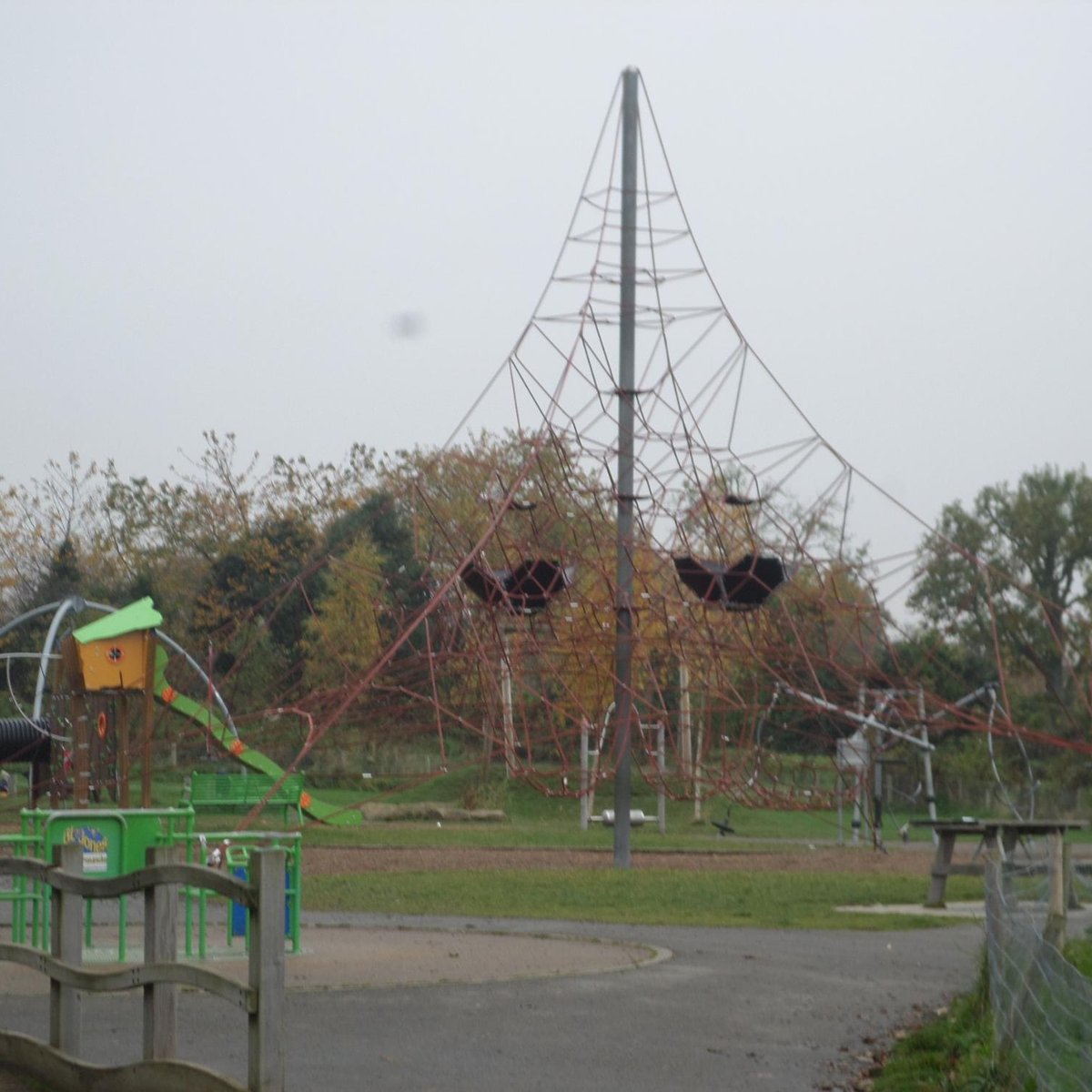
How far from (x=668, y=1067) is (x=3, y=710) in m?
38.7

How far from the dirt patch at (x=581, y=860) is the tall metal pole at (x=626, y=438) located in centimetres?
103

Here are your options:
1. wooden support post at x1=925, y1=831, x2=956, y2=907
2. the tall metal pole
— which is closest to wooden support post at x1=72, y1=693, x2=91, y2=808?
the tall metal pole

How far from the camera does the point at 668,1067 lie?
24.3 ft

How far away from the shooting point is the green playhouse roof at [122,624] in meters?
23.6

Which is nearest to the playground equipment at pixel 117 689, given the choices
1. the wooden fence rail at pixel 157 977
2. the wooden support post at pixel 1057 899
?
the wooden support post at pixel 1057 899

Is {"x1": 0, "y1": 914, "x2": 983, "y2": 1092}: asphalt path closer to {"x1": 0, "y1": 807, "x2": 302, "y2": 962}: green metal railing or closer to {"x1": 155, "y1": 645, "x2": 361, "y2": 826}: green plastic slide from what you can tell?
{"x1": 0, "y1": 807, "x2": 302, "y2": 962}: green metal railing

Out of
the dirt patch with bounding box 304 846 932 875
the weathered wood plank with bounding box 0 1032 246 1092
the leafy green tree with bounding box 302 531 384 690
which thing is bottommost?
the dirt patch with bounding box 304 846 932 875

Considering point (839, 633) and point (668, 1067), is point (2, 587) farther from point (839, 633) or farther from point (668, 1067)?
point (668, 1067)

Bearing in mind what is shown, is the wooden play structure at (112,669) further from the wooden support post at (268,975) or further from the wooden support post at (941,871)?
the wooden support post at (268,975)

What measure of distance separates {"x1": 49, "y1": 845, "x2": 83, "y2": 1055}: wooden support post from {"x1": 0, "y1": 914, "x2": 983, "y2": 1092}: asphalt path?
1.11 ft

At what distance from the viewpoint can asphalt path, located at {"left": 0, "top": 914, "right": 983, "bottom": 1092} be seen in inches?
283

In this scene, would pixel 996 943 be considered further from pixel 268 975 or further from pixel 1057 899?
pixel 268 975

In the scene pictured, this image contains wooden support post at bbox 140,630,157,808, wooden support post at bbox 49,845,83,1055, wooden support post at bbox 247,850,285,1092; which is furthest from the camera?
wooden support post at bbox 140,630,157,808

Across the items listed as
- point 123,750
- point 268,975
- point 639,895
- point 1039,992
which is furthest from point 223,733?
point 268,975
